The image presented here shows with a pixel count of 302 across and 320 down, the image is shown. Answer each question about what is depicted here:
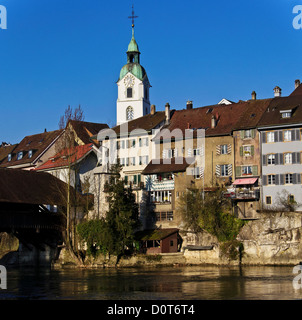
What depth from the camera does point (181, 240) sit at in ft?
166

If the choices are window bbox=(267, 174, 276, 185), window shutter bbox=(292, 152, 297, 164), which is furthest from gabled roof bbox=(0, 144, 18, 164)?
window shutter bbox=(292, 152, 297, 164)

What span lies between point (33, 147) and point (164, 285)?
44733 mm

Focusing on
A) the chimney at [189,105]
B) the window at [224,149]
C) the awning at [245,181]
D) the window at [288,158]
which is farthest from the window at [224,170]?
the chimney at [189,105]

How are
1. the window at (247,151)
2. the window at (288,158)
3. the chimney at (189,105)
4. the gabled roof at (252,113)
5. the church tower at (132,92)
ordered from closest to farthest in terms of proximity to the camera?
the window at (288,158) → the window at (247,151) → the gabled roof at (252,113) → the chimney at (189,105) → the church tower at (132,92)

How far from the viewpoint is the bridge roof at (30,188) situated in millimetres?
51125

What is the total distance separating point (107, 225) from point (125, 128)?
13.4m

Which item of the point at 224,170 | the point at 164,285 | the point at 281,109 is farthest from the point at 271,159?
the point at 164,285

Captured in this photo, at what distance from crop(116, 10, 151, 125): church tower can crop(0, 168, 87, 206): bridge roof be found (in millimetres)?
30524

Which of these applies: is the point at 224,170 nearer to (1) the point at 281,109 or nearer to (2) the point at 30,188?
(1) the point at 281,109

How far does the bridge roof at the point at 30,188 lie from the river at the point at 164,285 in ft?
31.6

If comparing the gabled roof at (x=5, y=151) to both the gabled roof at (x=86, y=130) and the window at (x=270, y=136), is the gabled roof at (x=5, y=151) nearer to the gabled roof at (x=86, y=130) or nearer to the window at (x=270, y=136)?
the gabled roof at (x=86, y=130)

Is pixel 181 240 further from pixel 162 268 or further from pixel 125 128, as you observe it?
pixel 125 128
